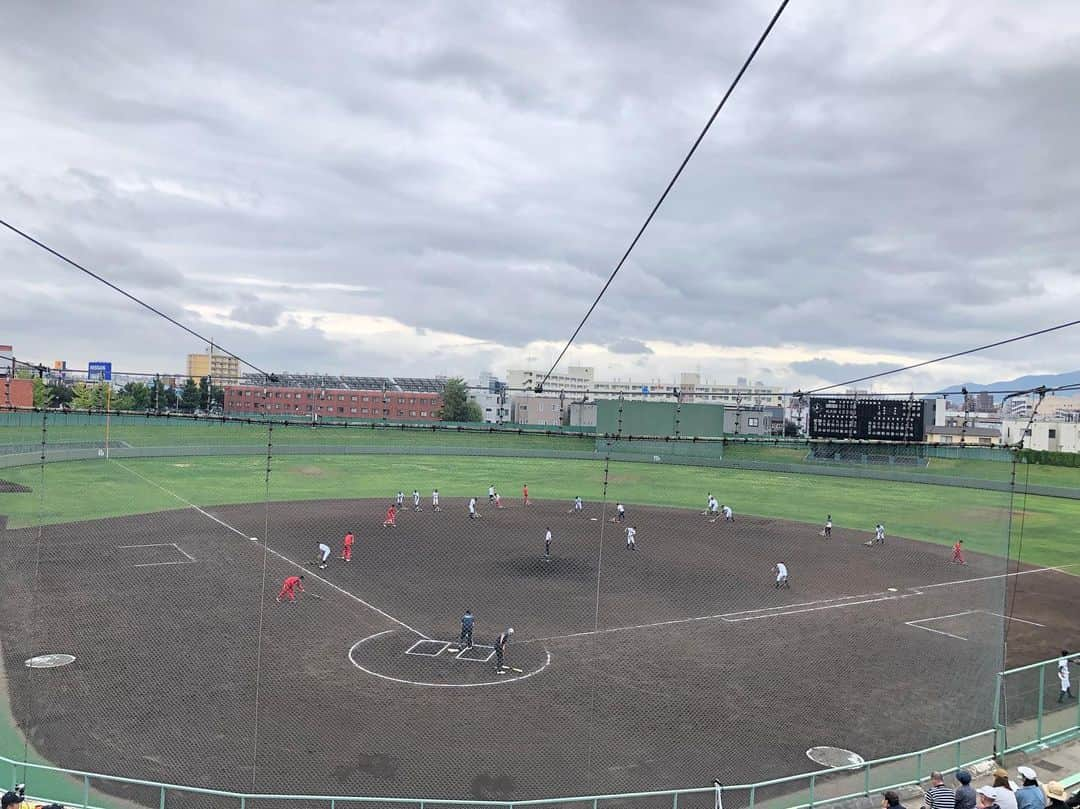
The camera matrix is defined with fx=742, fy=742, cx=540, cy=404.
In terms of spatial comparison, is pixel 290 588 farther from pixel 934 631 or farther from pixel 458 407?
pixel 458 407

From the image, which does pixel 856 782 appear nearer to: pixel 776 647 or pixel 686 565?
pixel 776 647

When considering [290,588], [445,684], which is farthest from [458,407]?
[445,684]

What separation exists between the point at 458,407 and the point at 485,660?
42.5 metres

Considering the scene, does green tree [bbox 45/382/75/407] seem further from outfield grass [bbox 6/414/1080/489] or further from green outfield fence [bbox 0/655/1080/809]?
green outfield fence [bbox 0/655/1080/809]

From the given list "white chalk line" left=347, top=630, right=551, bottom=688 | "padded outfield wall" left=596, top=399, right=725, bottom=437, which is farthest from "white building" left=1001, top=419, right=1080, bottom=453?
"white chalk line" left=347, top=630, right=551, bottom=688

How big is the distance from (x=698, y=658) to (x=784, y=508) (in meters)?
24.9

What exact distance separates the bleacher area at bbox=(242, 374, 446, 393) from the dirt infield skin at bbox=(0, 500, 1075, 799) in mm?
3158

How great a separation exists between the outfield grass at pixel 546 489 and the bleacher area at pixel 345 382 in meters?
4.86

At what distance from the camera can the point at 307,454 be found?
42500 mm

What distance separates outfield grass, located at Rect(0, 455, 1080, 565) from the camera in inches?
1212

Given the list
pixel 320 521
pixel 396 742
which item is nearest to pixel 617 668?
pixel 396 742

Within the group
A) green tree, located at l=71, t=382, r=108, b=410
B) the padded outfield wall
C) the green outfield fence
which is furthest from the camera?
green tree, located at l=71, t=382, r=108, b=410

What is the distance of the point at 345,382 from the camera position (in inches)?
1109

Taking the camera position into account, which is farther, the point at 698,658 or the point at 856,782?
the point at 698,658
